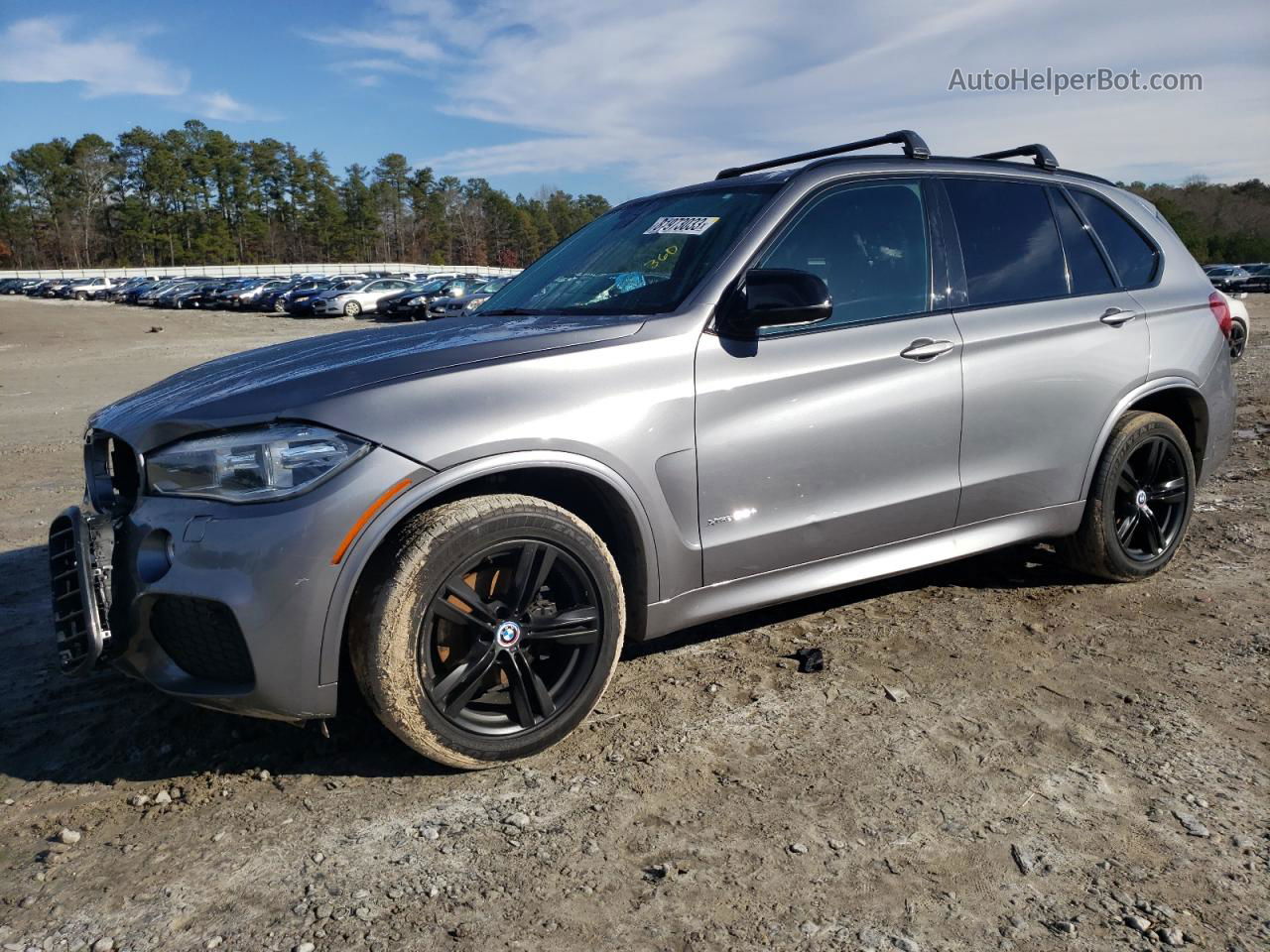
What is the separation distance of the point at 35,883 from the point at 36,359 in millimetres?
23051

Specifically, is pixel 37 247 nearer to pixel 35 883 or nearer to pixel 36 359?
pixel 36 359

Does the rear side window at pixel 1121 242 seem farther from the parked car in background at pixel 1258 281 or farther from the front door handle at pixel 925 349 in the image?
the parked car in background at pixel 1258 281

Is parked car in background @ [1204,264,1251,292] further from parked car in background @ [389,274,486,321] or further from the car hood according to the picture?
the car hood

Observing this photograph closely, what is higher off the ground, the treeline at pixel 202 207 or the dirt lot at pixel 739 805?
the treeline at pixel 202 207

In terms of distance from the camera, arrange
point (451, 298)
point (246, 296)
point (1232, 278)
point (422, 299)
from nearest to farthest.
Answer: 1. point (451, 298)
2. point (422, 299)
3. point (246, 296)
4. point (1232, 278)

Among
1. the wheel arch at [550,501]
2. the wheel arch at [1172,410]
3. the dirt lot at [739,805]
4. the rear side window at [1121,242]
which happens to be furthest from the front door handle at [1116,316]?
the wheel arch at [550,501]

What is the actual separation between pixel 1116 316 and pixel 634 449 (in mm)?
2473

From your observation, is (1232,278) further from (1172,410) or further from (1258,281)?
(1172,410)

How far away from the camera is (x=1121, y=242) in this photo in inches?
181

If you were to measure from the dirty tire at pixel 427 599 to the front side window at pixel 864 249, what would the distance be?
1.12 m

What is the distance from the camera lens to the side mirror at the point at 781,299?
10.6 feet

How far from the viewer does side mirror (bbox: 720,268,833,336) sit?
322 centimetres

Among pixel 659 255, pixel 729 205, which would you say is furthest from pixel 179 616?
pixel 729 205

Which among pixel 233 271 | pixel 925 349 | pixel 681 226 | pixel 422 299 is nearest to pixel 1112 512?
pixel 925 349
